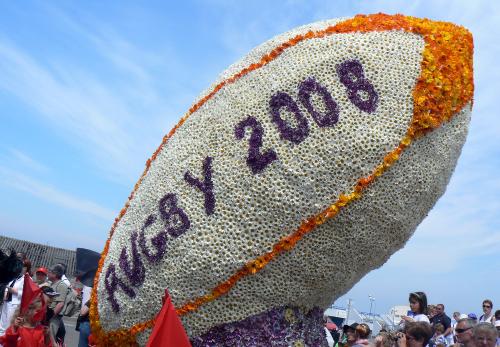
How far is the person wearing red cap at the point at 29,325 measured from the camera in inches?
246

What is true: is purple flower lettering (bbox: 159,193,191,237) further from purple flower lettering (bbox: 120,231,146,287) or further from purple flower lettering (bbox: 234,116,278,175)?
purple flower lettering (bbox: 234,116,278,175)

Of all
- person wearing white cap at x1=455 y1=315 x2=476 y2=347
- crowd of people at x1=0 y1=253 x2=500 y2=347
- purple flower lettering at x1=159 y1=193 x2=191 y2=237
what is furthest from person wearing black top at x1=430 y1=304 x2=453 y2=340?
purple flower lettering at x1=159 y1=193 x2=191 y2=237

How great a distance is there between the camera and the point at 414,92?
3521mm

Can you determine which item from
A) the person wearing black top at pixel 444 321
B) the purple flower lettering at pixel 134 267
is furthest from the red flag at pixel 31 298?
the person wearing black top at pixel 444 321

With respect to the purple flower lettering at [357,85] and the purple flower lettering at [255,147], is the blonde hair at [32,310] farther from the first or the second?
the purple flower lettering at [357,85]

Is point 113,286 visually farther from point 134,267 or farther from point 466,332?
point 466,332

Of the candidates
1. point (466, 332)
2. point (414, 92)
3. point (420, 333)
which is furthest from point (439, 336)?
point (414, 92)

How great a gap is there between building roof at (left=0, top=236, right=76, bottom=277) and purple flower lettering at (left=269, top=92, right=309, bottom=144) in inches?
740

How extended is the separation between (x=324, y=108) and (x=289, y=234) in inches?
31.4

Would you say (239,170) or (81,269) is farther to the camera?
(81,269)

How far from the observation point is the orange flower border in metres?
3.41

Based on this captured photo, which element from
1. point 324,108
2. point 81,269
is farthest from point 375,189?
point 81,269

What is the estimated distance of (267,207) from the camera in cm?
343

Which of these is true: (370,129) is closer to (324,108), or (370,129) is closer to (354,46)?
(324,108)
